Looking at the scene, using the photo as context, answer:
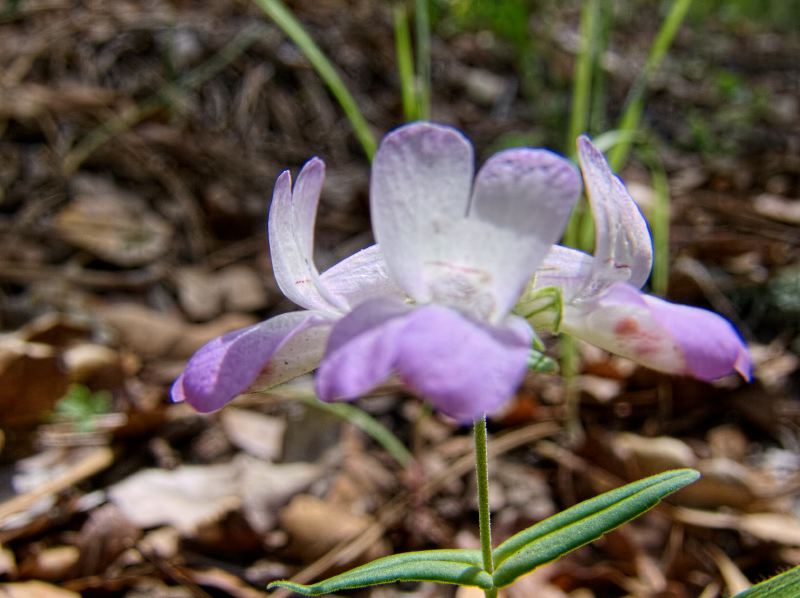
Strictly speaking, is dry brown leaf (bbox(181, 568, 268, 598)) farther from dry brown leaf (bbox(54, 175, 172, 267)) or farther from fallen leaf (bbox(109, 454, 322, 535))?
dry brown leaf (bbox(54, 175, 172, 267))

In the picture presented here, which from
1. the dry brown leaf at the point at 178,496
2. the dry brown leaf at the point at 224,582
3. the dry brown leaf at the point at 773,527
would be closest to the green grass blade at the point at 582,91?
the dry brown leaf at the point at 773,527

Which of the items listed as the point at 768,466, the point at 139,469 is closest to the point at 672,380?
the point at 768,466

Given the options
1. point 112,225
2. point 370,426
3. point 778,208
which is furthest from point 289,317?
point 778,208

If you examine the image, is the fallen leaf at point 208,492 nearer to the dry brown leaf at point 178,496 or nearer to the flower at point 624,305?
the dry brown leaf at point 178,496

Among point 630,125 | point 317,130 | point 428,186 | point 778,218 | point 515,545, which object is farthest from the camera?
point 317,130

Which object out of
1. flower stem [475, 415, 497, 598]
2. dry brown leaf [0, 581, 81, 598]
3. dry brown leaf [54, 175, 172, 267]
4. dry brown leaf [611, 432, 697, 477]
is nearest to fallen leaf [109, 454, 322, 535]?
dry brown leaf [0, 581, 81, 598]

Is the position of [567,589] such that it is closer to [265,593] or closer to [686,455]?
[686,455]
